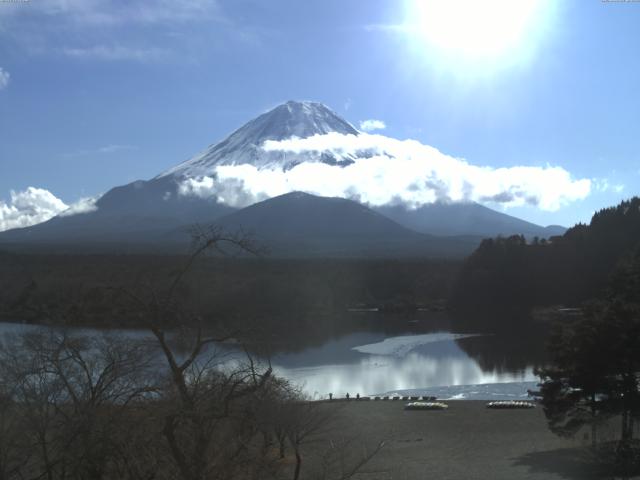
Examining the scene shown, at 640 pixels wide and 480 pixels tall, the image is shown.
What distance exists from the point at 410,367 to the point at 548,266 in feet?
91.2

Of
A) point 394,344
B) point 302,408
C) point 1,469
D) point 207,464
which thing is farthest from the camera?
point 394,344

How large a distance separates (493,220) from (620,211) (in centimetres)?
8807

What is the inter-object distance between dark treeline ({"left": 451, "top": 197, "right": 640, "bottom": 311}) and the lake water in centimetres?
1602

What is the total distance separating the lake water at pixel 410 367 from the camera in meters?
21.0

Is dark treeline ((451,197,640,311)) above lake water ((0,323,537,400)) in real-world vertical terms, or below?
above

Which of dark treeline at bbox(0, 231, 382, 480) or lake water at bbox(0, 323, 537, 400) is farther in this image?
lake water at bbox(0, 323, 537, 400)

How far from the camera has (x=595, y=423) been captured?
1055cm

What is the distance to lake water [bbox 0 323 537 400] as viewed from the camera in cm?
2103

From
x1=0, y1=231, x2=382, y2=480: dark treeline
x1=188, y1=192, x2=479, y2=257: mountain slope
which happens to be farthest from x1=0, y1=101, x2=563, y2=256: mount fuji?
x1=0, y1=231, x2=382, y2=480: dark treeline

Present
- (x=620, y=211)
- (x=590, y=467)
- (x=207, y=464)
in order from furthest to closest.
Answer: (x=620, y=211)
(x=590, y=467)
(x=207, y=464)

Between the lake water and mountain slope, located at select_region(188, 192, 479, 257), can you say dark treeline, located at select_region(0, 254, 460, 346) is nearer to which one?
the lake water

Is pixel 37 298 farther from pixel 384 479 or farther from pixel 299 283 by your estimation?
pixel 384 479

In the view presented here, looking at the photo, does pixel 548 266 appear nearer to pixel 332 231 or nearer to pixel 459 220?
pixel 332 231

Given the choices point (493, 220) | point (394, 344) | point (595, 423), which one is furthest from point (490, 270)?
point (493, 220)
